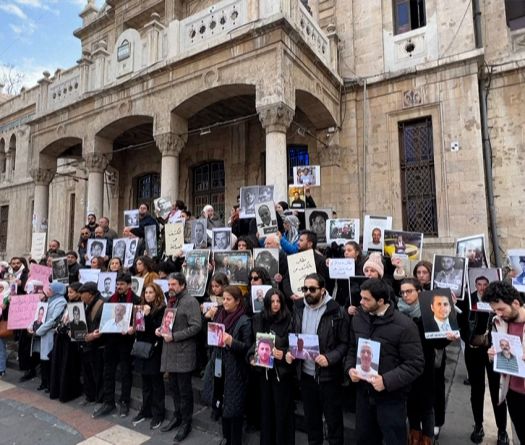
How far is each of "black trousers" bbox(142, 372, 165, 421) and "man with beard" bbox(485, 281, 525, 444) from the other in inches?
153

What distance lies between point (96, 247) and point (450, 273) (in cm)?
673

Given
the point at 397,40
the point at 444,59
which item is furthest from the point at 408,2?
the point at 444,59

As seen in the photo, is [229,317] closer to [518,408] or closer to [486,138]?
[518,408]

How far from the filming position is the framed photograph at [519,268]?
4496 millimetres

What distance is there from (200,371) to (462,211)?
25.0ft

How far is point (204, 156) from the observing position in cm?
1384

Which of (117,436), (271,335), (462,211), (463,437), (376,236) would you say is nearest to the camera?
(271,335)

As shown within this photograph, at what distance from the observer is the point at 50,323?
5.99m

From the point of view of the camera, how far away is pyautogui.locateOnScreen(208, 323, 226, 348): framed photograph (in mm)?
4059

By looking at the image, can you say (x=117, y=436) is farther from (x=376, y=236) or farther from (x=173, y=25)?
(x=173, y=25)

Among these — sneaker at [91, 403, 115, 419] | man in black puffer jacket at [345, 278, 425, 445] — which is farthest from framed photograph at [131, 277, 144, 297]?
man in black puffer jacket at [345, 278, 425, 445]

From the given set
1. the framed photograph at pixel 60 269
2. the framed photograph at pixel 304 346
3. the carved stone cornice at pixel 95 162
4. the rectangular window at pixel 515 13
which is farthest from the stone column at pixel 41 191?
the rectangular window at pixel 515 13

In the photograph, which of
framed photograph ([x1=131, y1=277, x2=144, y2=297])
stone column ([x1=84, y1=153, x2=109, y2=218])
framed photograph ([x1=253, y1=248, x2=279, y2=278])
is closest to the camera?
framed photograph ([x1=253, y1=248, x2=279, y2=278])

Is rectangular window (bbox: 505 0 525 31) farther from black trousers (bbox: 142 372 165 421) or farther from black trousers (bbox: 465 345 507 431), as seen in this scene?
black trousers (bbox: 142 372 165 421)
